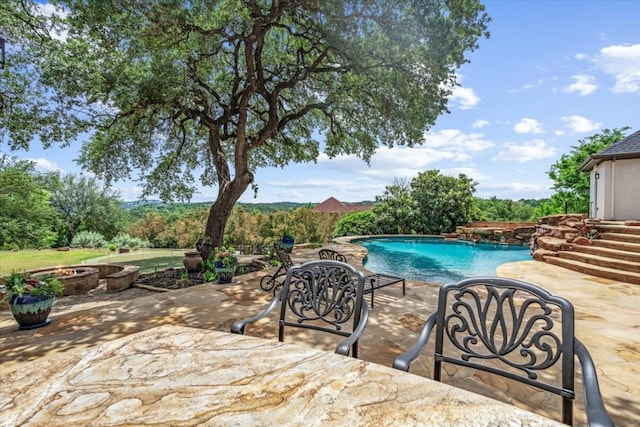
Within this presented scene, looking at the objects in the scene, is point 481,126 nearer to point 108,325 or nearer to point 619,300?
point 619,300

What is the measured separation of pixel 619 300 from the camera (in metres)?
4.46

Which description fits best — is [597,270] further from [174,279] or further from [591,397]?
[174,279]

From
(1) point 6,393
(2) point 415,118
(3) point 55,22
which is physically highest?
(3) point 55,22

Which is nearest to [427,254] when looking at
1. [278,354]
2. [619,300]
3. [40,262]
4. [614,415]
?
[619,300]

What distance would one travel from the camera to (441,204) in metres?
16.3

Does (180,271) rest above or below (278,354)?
below

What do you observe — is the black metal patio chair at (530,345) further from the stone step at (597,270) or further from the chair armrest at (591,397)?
the stone step at (597,270)

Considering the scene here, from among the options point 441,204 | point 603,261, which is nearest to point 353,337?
point 603,261

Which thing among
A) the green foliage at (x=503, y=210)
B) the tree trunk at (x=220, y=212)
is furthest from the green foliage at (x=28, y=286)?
the green foliage at (x=503, y=210)

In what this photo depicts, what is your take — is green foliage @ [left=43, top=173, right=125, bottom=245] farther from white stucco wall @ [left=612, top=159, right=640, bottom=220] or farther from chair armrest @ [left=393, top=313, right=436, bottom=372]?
white stucco wall @ [left=612, top=159, right=640, bottom=220]

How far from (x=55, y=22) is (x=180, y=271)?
5.32 meters

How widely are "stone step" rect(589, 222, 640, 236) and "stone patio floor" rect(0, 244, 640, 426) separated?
2783 mm

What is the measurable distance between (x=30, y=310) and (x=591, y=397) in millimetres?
4704

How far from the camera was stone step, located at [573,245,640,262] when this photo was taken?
615cm
